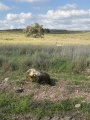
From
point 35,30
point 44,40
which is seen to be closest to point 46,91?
point 44,40

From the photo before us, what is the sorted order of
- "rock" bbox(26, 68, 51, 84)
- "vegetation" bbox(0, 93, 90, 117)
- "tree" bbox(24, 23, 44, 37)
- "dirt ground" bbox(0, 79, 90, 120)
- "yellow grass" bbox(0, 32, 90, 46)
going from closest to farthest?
"vegetation" bbox(0, 93, 90, 117) < "dirt ground" bbox(0, 79, 90, 120) < "rock" bbox(26, 68, 51, 84) < "yellow grass" bbox(0, 32, 90, 46) < "tree" bbox(24, 23, 44, 37)

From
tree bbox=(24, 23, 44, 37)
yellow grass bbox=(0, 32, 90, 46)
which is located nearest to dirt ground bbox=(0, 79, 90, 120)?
yellow grass bbox=(0, 32, 90, 46)

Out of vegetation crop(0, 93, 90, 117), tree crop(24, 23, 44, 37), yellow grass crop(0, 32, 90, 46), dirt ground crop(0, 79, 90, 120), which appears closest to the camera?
vegetation crop(0, 93, 90, 117)

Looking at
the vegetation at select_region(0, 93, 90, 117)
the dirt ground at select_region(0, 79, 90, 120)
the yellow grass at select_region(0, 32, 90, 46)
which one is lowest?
the yellow grass at select_region(0, 32, 90, 46)

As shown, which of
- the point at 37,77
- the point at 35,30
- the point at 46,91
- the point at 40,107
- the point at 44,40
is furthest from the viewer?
the point at 35,30

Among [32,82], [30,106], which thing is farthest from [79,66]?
[30,106]

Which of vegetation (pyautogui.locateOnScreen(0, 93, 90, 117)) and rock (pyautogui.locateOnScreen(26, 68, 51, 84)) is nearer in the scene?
vegetation (pyautogui.locateOnScreen(0, 93, 90, 117))

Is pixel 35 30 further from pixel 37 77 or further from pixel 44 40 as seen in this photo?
pixel 37 77

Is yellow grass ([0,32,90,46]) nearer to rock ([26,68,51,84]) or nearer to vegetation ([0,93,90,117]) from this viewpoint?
rock ([26,68,51,84])

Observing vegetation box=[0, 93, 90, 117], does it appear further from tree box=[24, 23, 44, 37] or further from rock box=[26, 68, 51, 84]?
tree box=[24, 23, 44, 37]

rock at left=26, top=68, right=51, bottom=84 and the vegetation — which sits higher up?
rock at left=26, top=68, right=51, bottom=84

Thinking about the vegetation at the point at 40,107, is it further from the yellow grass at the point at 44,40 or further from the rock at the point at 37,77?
the yellow grass at the point at 44,40

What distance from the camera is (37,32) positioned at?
82.6 meters

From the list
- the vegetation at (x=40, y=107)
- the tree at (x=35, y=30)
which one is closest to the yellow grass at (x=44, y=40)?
the tree at (x=35, y=30)
